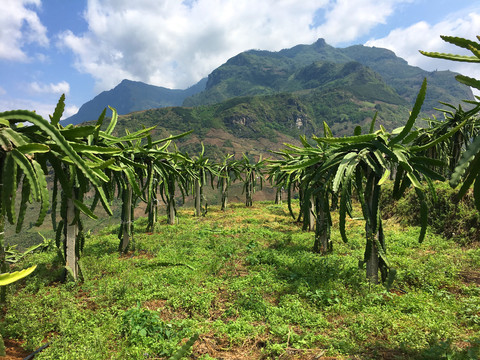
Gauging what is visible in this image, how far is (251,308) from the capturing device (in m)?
4.88

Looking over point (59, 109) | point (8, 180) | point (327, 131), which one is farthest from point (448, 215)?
point (8, 180)

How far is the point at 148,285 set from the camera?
222 inches

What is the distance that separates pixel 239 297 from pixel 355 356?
2.43 m

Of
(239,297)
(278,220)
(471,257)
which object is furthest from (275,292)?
(278,220)

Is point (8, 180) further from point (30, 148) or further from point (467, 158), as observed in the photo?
point (467, 158)

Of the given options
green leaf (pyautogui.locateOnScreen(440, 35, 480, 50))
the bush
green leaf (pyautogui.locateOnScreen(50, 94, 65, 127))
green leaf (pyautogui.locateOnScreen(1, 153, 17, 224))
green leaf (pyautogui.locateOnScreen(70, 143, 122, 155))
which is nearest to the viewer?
green leaf (pyautogui.locateOnScreen(440, 35, 480, 50))

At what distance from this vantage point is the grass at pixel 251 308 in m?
3.63

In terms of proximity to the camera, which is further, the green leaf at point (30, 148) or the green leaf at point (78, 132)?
the green leaf at point (78, 132)

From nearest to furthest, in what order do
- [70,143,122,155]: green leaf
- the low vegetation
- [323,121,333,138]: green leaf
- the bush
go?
the low vegetation < [70,143,122,155]: green leaf < [323,121,333,138]: green leaf < the bush

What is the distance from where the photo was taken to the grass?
143 inches

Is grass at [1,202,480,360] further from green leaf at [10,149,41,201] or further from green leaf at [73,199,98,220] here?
green leaf at [10,149,41,201]

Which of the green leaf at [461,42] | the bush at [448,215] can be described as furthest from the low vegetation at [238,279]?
the bush at [448,215]

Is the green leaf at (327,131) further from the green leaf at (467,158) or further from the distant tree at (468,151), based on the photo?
the green leaf at (467,158)

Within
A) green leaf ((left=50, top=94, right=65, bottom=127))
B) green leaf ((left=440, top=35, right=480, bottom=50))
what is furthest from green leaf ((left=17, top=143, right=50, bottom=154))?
green leaf ((left=440, top=35, right=480, bottom=50))
